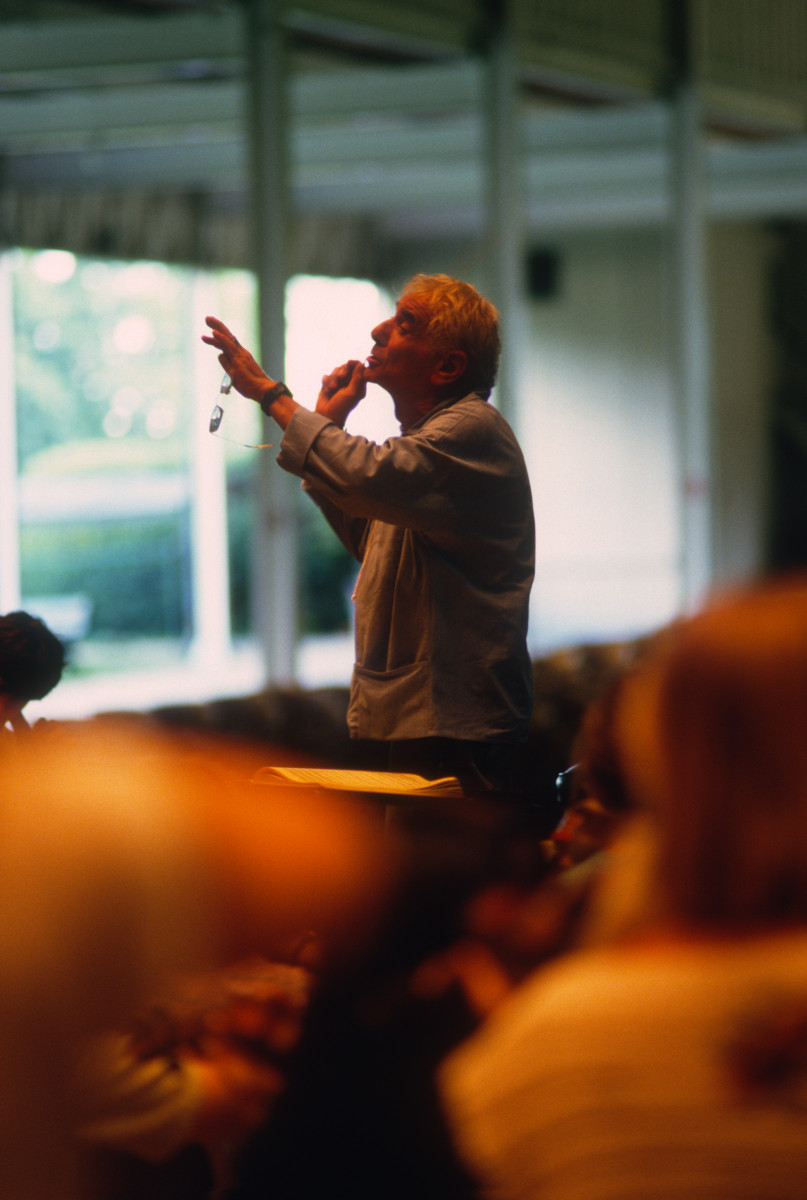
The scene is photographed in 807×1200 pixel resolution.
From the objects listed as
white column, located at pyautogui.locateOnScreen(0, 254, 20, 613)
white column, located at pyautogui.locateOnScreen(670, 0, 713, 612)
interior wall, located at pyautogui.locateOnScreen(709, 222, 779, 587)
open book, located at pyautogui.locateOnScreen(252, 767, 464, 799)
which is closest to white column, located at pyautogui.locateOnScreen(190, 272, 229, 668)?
white column, located at pyautogui.locateOnScreen(0, 254, 20, 613)

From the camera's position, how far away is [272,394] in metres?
1.84

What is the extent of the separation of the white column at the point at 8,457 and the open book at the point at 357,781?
440 centimetres

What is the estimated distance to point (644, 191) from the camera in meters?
6.46

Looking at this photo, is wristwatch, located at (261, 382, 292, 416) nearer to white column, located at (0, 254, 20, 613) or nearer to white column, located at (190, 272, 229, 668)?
white column, located at (0, 254, 20, 613)

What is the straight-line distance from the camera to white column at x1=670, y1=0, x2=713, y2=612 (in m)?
5.74

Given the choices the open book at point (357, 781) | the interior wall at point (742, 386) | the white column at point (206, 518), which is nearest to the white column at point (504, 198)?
the white column at point (206, 518)

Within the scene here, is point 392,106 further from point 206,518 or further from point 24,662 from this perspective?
point 24,662

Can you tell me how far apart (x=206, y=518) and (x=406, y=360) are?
433cm

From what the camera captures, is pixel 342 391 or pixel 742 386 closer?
pixel 342 391

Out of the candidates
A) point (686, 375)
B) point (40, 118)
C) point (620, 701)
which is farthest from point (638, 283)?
point (620, 701)

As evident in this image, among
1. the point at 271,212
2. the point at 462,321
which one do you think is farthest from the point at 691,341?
the point at 462,321

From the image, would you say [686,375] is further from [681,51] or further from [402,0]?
[402,0]

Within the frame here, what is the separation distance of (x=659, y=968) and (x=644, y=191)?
6091 millimetres

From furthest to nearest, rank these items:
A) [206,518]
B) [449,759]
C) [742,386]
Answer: [742,386]
[206,518]
[449,759]
